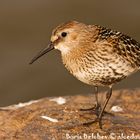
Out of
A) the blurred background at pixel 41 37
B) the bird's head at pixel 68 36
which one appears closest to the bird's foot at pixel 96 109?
the bird's head at pixel 68 36

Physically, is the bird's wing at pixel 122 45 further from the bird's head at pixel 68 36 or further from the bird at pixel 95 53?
the bird's head at pixel 68 36

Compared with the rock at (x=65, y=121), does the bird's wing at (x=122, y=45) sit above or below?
above

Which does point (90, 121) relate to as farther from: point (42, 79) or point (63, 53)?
point (42, 79)

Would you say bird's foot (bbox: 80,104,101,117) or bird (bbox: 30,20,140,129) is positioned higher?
bird (bbox: 30,20,140,129)

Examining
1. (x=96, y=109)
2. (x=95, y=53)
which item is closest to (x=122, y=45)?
(x=95, y=53)

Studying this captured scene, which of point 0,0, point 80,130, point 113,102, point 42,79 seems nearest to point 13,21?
point 0,0

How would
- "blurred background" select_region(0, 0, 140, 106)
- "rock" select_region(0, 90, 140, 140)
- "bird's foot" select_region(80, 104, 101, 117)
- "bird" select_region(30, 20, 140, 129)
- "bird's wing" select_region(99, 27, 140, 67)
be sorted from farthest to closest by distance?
"blurred background" select_region(0, 0, 140, 106) < "bird's foot" select_region(80, 104, 101, 117) < "bird's wing" select_region(99, 27, 140, 67) < "bird" select_region(30, 20, 140, 129) < "rock" select_region(0, 90, 140, 140)

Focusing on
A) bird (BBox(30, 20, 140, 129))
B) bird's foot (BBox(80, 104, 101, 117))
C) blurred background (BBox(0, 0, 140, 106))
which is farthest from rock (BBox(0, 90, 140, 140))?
blurred background (BBox(0, 0, 140, 106))

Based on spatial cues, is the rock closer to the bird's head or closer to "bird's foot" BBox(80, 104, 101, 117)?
"bird's foot" BBox(80, 104, 101, 117)
